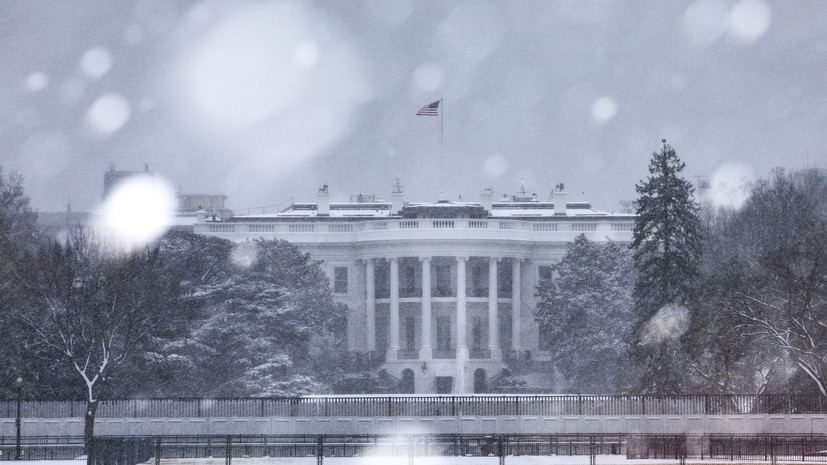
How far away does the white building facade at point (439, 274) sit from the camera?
102 meters

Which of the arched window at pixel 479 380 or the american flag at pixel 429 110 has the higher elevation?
the american flag at pixel 429 110

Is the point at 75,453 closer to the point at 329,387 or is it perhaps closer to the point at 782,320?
the point at 782,320

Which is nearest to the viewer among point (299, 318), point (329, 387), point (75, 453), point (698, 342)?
point (75, 453)

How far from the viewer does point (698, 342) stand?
6259 centimetres

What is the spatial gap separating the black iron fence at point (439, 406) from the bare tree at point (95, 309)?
106 inches

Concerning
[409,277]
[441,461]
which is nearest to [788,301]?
[441,461]

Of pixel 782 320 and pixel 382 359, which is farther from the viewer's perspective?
pixel 382 359

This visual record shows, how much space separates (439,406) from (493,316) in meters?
45.3

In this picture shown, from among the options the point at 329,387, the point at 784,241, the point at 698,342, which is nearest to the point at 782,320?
the point at 698,342

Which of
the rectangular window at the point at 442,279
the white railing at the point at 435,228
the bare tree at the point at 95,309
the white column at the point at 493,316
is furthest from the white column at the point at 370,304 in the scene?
the bare tree at the point at 95,309

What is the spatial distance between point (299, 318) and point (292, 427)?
2618 cm

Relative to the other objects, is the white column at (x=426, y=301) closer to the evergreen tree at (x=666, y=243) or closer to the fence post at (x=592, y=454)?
the evergreen tree at (x=666, y=243)

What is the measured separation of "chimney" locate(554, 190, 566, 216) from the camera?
111375mm

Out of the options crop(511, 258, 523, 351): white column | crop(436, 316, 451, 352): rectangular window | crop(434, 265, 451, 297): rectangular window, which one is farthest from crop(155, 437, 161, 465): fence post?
crop(434, 265, 451, 297): rectangular window
